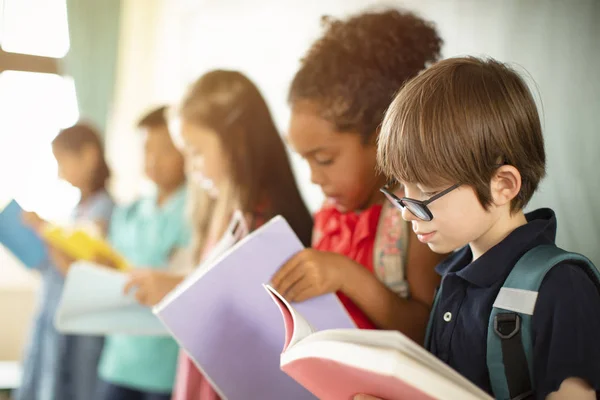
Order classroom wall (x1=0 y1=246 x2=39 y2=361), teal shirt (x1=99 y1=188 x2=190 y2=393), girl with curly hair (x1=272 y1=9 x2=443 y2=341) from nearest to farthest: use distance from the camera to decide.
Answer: girl with curly hair (x1=272 y1=9 x2=443 y2=341) → teal shirt (x1=99 y1=188 x2=190 y2=393) → classroom wall (x1=0 y1=246 x2=39 y2=361)

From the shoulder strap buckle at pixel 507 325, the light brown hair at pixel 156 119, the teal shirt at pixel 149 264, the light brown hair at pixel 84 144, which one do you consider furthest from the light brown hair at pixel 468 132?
the light brown hair at pixel 84 144

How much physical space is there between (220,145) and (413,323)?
0.73 meters

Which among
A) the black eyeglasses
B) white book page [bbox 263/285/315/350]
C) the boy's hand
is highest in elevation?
the black eyeglasses

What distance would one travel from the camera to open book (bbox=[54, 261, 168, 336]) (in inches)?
59.9

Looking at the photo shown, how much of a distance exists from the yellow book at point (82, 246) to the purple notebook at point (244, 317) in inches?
35.1

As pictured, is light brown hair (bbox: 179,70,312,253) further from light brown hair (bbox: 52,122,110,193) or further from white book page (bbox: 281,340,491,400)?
light brown hair (bbox: 52,122,110,193)

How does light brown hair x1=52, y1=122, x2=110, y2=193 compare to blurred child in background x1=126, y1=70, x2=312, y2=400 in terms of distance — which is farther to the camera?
light brown hair x1=52, y1=122, x2=110, y2=193

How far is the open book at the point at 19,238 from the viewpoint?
5.86 ft

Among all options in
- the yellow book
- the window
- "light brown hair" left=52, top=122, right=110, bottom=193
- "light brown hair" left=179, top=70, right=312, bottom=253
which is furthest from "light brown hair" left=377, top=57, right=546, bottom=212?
the window

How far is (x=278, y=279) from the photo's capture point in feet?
3.28

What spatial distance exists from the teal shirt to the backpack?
3.96 ft

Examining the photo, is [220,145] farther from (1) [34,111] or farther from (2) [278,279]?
(1) [34,111]

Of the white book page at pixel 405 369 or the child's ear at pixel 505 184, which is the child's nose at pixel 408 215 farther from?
the white book page at pixel 405 369

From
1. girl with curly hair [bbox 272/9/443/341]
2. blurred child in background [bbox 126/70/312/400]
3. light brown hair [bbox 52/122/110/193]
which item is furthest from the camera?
light brown hair [bbox 52/122/110/193]
